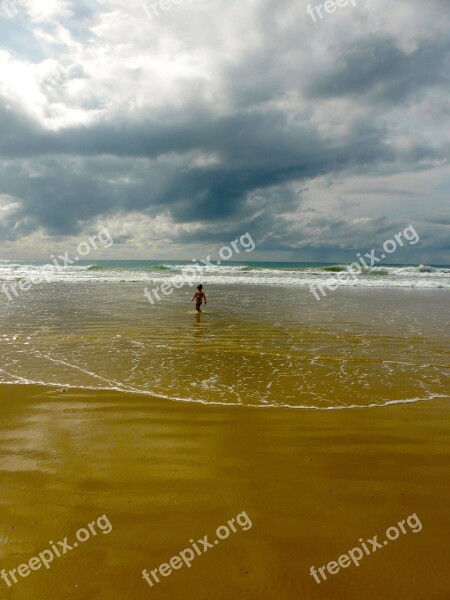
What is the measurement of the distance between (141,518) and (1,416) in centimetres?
320

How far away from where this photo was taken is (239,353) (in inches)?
371

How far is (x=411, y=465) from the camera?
13.9ft

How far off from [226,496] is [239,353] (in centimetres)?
577

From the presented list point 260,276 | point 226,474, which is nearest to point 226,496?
point 226,474

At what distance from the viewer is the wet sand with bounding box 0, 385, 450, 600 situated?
281 centimetres

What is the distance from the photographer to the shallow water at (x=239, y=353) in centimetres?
668

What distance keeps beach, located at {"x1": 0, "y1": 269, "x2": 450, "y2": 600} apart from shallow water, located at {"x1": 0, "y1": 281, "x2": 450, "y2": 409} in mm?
71

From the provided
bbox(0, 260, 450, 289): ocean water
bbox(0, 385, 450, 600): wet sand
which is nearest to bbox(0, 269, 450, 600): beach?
bbox(0, 385, 450, 600): wet sand

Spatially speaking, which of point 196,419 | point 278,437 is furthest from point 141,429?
point 278,437

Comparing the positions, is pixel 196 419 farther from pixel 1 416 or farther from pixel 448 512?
pixel 448 512

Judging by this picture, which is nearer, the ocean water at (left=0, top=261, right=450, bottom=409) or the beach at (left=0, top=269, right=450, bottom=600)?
the beach at (left=0, top=269, right=450, bottom=600)

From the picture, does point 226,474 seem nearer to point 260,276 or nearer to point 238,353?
point 238,353

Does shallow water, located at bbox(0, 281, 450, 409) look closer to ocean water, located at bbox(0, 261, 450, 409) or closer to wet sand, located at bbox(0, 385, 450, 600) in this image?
ocean water, located at bbox(0, 261, 450, 409)

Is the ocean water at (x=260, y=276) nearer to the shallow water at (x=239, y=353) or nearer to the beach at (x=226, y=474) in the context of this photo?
the shallow water at (x=239, y=353)
